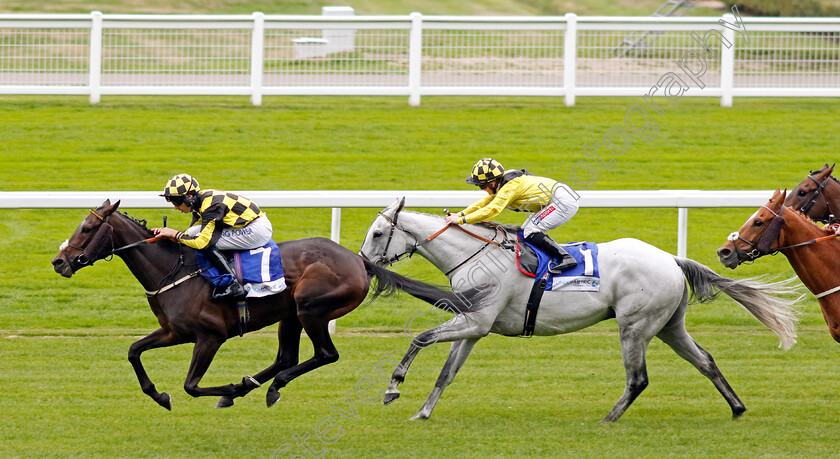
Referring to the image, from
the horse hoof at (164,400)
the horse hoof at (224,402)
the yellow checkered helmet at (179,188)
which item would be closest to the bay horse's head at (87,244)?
the yellow checkered helmet at (179,188)

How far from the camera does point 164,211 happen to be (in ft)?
33.9

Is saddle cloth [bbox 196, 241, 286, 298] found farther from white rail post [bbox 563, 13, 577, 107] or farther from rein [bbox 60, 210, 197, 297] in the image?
white rail post [bbox 563, 13, 577, 107]

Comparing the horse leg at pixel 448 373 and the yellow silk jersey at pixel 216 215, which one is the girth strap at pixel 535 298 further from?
the yellow silk jersey at pixel 216 215

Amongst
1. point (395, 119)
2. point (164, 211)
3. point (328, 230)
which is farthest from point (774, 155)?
point (164, 211)

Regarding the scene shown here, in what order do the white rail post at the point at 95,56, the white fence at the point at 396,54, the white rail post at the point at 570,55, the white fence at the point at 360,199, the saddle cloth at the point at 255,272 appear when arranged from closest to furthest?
the saddle cloth at the point at 255,272 → the white fence at the point at 360,199 → the white rail post at the point at 95,56 → the white fence at the point at 396,54 → the white rail post at the point at 570,55

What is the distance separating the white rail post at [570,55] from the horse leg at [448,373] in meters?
6.20

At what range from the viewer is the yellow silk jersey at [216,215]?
242 inches

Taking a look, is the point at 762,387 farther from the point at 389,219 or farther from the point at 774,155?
the point at 774,155

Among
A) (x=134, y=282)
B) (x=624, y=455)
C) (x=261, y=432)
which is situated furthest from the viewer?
(x=134, y=282)

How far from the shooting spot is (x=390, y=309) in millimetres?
8852

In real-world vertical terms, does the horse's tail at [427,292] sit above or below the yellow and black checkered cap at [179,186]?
below

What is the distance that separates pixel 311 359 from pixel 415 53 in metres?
6.36

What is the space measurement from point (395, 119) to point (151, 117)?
263 centimetres

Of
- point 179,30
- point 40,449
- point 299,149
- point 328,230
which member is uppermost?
point 179,30
